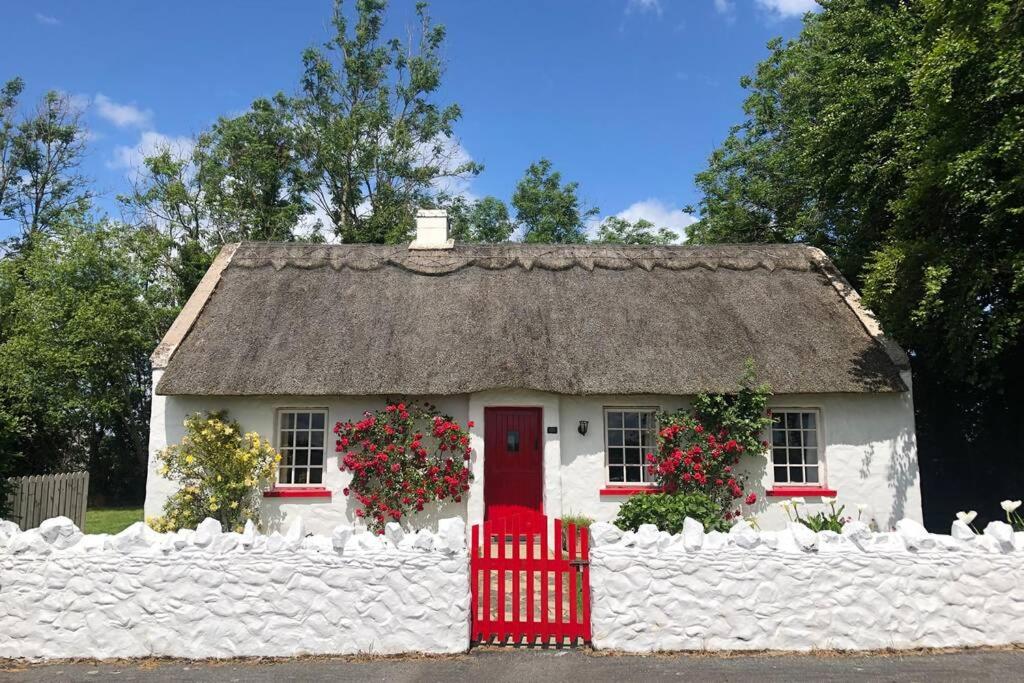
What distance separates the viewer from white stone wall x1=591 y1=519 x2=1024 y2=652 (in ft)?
18.0

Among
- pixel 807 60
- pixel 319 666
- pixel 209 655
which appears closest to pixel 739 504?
pixel 319 666

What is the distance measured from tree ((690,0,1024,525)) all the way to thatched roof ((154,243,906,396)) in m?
1.18

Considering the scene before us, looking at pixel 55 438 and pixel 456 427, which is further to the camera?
pixel 55 438

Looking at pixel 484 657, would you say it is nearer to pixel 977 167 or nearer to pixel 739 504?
pixel 739 504

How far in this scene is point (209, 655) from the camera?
5.38m

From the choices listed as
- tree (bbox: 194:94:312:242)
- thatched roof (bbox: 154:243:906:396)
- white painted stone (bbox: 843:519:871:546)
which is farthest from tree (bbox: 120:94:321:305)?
white painted stone (bbox: 843:519:871:546)

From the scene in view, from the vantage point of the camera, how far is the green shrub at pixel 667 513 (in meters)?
7.55

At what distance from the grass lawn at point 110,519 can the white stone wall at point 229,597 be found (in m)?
6.30

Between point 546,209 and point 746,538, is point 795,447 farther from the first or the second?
point 546,209

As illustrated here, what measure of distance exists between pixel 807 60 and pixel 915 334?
10.9 metres

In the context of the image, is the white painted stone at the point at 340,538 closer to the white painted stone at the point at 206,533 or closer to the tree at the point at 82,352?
the white painted stone at the point at 206,533

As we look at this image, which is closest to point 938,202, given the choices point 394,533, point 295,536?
point 394,533

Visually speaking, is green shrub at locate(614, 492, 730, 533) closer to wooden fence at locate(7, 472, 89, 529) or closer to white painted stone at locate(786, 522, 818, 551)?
white painted stone at locate(786, 522, 818, 551)

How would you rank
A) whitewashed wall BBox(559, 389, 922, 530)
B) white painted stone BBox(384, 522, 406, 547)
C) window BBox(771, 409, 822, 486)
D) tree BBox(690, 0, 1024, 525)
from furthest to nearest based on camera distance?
window BBox(771, 409, 822, 486) < whitewashed wall BBox(559, 389, 922, 530) < tree BBox(690, 0, 1024, 525) < white painted stone BBox(384, 522, 406, 547)
